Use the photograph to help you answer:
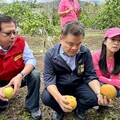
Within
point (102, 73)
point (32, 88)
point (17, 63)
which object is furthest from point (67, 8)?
point (32, 88)

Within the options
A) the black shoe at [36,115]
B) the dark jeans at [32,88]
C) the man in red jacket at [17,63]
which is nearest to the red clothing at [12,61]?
the man in red jacket at [17,63]

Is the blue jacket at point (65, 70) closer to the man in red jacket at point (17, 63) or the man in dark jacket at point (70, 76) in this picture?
the man in dark jacket at point (70, 76)

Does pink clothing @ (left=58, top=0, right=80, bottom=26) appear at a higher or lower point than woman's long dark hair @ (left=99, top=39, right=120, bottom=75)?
higher

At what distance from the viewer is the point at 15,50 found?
287 centimetres

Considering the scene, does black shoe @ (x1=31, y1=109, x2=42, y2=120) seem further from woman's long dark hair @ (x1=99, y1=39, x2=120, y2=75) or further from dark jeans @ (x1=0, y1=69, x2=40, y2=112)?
woman's long dark hair @ (x1=99, y1=39, x2=120, y2=75)

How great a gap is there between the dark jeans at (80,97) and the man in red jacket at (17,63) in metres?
0.21

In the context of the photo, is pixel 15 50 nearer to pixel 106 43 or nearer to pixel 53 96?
pixel 53 96

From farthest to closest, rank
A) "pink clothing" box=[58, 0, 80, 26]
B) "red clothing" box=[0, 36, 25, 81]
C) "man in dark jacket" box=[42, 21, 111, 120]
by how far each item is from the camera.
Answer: "pink clothing" box=[58, 0, 80, 26], "red clothing" box=[0, 36, 25, 81], "man in dark jacket" box=[42, 21, 111, 120]

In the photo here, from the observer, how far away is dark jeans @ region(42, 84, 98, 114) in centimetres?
272

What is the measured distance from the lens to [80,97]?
284 cm

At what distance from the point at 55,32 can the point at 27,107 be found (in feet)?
7.69

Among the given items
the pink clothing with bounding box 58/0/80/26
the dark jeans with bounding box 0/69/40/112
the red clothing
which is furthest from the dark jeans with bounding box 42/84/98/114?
the pink clothing with bounding box 58/0/80/26

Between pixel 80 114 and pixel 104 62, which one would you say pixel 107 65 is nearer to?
pixel 104 62

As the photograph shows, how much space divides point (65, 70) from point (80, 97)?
0.34 m
